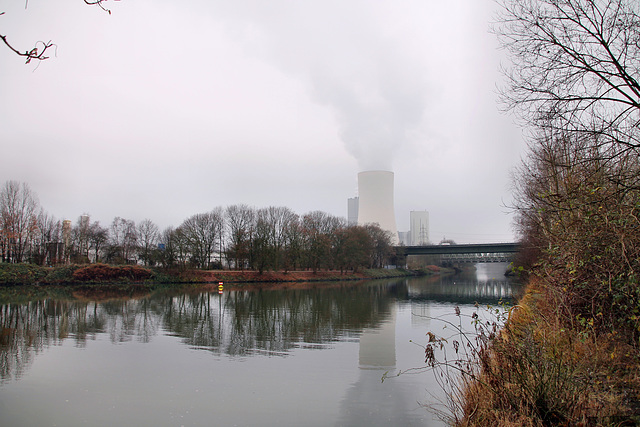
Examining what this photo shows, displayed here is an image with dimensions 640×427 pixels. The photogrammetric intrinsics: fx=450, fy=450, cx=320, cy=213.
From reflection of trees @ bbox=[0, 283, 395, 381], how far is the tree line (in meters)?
24.7

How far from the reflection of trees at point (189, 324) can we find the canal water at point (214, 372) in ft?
0.22

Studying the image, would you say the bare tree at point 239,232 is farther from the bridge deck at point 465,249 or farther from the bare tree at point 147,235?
the bridge deck at point 465,249

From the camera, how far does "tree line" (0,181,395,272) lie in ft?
148

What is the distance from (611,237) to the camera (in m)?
5.23

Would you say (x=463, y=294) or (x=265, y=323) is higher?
(x=265, y=323)

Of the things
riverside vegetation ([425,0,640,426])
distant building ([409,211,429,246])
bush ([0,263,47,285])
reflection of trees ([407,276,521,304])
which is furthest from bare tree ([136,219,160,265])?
distant building ([409,211,429,246])

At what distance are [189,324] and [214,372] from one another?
7.99 m

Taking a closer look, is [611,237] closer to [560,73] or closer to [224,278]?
[560,73]

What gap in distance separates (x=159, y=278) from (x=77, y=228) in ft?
59.0

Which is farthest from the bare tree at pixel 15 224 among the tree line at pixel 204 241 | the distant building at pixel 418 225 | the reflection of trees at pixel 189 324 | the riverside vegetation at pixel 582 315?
the distant building at pixel 418 225

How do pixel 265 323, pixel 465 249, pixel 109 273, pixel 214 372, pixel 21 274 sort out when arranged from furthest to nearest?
1. pixel 465 249
2. pixel 109 273
3. pixel 21 274
4. pixel 265 323
5. pixel 214 372

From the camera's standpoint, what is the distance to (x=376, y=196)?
2159 inches

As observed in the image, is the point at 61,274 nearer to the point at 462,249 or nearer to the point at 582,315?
the point at 582,315

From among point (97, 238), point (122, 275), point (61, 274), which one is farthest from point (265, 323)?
point (97, 238)
